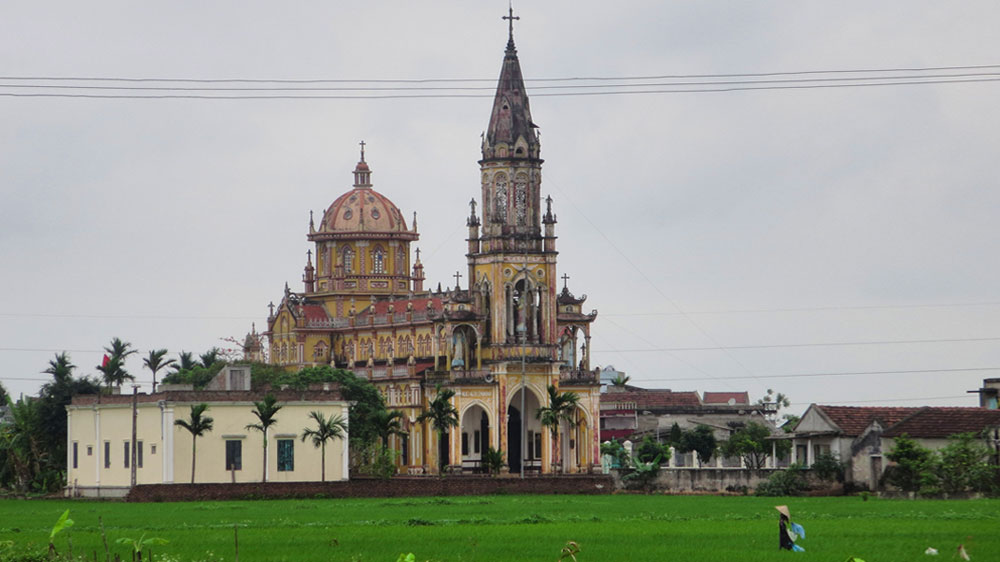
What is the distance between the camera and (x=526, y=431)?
111500 mm

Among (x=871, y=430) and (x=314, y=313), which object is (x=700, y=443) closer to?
(x=314, y=313)

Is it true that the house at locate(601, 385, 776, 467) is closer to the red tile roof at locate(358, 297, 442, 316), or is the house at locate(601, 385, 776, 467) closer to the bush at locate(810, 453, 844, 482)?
the red tile roof at locate(358, 297, 442, 316)

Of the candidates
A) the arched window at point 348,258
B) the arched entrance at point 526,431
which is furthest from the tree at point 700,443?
the arched window at point 348,258

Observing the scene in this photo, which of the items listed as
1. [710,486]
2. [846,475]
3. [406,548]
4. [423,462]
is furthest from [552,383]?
[406,548]

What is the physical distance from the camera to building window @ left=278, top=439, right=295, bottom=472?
3354 inches

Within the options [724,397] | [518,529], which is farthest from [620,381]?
[518,529]

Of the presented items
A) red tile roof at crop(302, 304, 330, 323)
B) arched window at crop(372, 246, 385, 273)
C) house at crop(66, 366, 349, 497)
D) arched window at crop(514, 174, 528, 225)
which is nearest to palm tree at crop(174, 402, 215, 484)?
house at crop(66, 366, 349, 497)

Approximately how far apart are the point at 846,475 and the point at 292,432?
2461cm

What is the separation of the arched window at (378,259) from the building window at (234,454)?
4923 centimetres

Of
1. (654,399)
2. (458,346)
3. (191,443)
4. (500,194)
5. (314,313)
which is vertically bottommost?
(191,443)

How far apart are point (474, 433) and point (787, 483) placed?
33887 millimetres

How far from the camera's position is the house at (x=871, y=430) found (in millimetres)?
77688

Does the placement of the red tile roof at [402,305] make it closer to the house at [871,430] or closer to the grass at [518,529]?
the house at [871,430]

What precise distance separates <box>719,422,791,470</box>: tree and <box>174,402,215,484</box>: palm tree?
91.7ft
